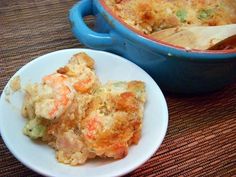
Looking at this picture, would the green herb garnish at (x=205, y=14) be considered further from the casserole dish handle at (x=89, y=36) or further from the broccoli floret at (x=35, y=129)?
the broccoli floret at (x=35, y=129)

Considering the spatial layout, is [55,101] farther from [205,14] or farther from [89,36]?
[205,14]

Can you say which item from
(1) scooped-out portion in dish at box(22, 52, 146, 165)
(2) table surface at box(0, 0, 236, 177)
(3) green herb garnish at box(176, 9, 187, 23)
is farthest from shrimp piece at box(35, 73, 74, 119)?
(3) green herb garnish at box(176, 9, 187, 23)

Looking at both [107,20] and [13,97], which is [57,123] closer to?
[13,97]

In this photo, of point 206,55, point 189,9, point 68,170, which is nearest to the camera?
point 68,170

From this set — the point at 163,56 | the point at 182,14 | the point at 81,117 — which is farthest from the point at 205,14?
the point at 81,117

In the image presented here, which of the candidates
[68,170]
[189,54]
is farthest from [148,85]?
[68,170]

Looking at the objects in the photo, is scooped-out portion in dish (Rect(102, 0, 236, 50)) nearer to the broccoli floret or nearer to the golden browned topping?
the golden browned topping

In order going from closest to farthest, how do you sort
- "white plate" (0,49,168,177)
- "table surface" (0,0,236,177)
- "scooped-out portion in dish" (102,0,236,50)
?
1. "white plate" (0,49,168,177)
2. "table surface" (0,0,236,177)
3. "scooped-out portion in dish" (102,0,236,50)
